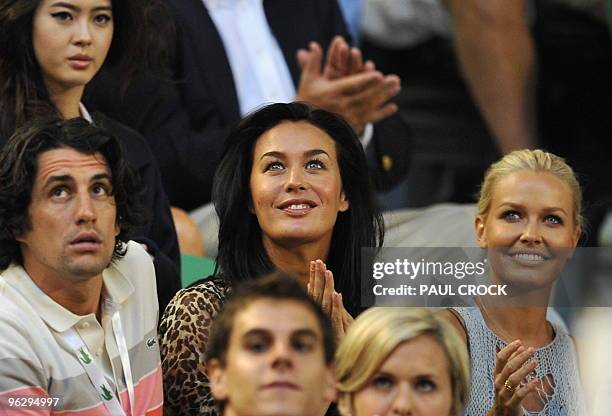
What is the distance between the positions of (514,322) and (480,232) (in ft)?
0.90

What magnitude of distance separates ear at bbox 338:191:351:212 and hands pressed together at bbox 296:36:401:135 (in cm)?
83

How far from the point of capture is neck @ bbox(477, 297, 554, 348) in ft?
13.6

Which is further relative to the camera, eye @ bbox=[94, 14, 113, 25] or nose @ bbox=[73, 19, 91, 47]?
eye @ bbox=[94, 14, 113, 25]

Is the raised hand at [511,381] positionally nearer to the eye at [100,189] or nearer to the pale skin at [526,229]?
the pale skin at [526,229]

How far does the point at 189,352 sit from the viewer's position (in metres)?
4.16

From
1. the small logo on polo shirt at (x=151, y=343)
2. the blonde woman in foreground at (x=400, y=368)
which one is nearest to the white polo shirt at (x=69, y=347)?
the small logo on polo shirt at (x=151, y=343)

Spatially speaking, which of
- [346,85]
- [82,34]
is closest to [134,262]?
[82,34]

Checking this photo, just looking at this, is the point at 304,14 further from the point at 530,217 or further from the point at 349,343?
the point at 349,343

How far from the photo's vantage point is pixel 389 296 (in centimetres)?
421

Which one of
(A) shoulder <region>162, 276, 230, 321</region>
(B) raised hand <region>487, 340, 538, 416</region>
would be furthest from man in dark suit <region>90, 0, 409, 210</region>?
(B) raised hand <region>487, 340, 538, 416</region>

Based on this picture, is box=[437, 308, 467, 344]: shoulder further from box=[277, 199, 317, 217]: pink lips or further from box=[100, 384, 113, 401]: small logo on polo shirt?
box=[100, 384, 113, 401]: small logo on polo shirt

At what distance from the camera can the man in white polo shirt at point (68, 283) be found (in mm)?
3809

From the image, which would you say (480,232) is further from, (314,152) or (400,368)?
(400,368)

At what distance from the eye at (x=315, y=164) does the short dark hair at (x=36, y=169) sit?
0.45 meters
